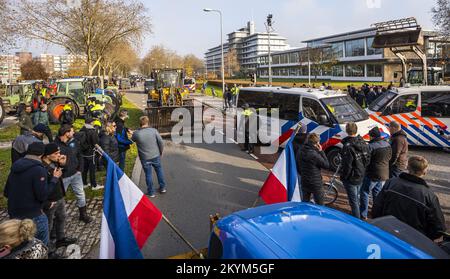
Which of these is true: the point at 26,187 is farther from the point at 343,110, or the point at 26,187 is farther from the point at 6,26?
the point at 6,26

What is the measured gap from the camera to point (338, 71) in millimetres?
76062

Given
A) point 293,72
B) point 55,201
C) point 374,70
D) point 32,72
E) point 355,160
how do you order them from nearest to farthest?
point 55,201, point 355,160, point 32,72, point 374,70, point 293,72

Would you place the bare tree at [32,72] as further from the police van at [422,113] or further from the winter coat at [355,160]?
the winter coat at [355,160]

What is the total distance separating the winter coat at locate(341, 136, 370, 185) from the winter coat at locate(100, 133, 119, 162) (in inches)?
204

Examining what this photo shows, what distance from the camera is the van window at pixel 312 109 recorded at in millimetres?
9795

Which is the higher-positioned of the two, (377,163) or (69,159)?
(69,159)

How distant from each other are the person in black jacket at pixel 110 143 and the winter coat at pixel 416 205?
19.9 feet

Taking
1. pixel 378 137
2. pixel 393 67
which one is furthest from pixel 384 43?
pixel 393 67

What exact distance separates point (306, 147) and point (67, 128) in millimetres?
4333

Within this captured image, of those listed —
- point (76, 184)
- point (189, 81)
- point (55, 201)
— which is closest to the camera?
point (55, 201)

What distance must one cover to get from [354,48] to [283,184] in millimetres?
76107

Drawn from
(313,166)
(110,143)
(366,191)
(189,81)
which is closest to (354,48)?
(189,81)
